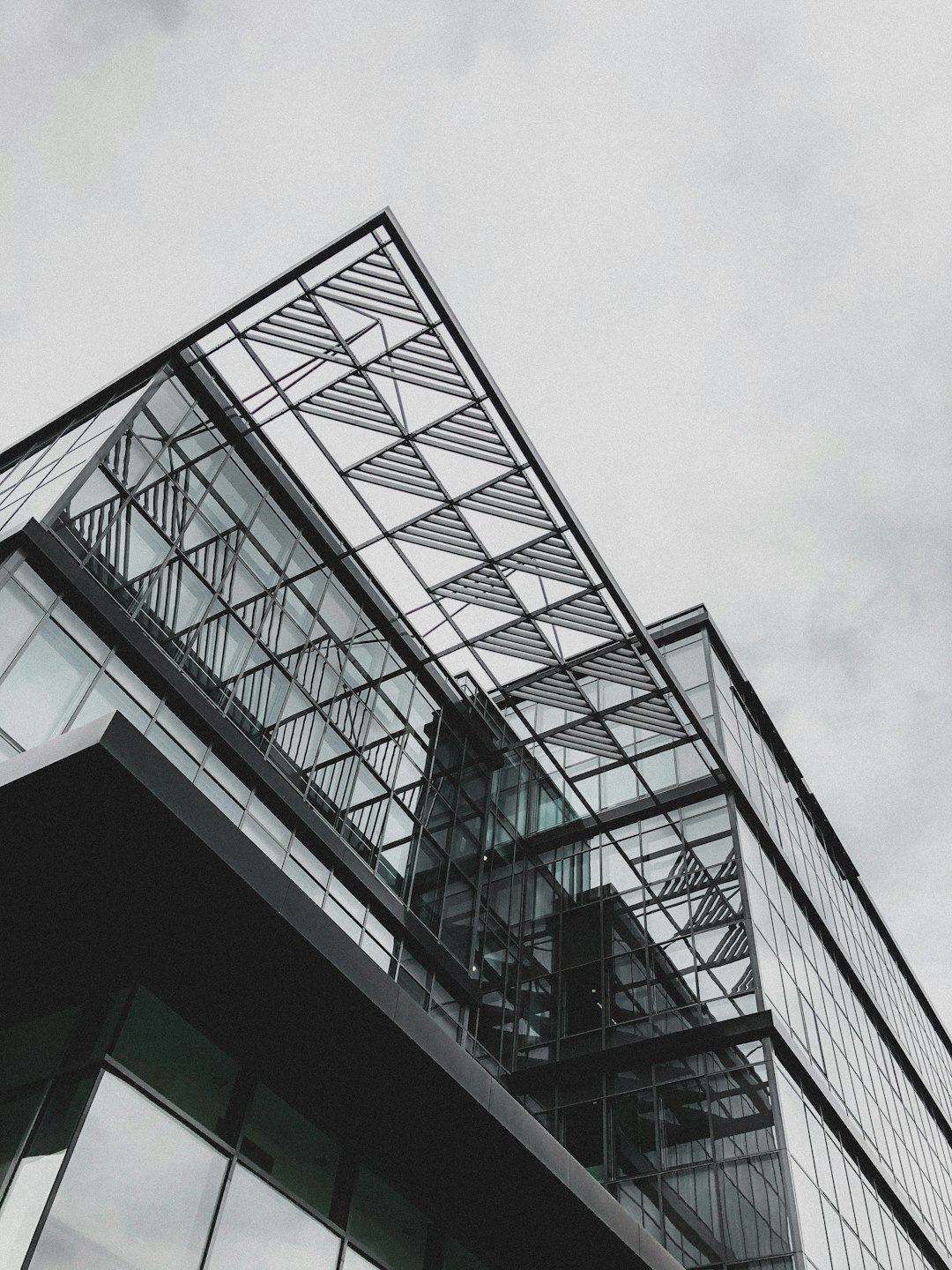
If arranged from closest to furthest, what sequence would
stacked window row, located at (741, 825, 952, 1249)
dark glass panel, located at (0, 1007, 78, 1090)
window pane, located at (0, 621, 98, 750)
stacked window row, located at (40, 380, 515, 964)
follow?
dark glass panel, located at (0, 1007, 78, 1090) → window pane, located at (0, 621, 98, 750) → stacked window row, located at (40, 380, 515, 964) → stacked window row, located at (741, 825, 952, 1249)

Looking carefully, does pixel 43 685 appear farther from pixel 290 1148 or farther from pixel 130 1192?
pixel 130 1192

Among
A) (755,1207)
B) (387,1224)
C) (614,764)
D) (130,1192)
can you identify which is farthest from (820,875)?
(130,1192)

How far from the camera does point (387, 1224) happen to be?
38.3 ft

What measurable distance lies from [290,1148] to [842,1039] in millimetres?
20018

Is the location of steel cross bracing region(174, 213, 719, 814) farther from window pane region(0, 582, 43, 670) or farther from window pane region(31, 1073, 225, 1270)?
window pane region(31, 1073, 225, 1270)

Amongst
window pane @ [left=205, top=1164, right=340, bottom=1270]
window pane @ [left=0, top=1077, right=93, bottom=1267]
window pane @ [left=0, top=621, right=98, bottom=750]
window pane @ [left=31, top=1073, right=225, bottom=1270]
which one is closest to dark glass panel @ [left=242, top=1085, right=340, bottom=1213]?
window pane @ [left=205, top=1164, right=340, bottom=1270]

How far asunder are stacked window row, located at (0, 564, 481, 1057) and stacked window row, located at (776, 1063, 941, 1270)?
22.7ft

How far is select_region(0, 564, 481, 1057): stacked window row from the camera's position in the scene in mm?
16812

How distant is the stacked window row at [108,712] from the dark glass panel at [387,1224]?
4233mm

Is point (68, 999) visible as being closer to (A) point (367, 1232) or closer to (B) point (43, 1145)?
(B) point (43, 1145)

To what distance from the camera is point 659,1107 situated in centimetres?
2156

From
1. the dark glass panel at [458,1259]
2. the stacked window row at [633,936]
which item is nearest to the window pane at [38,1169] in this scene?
the dark glass panel at [458,1259]

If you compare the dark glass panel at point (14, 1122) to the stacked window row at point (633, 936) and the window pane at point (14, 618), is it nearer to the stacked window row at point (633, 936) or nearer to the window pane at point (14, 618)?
the window pane at point (14, 618)

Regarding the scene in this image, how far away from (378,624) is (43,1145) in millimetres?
18653
